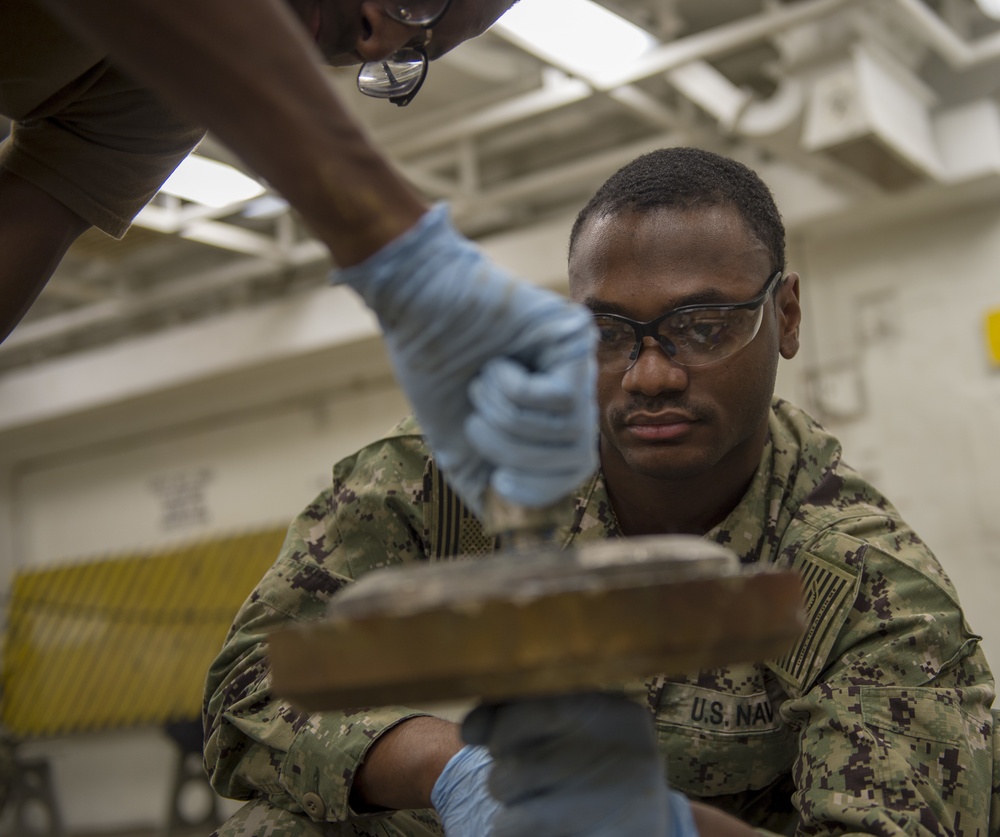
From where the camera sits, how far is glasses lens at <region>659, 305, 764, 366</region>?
171 centimetres

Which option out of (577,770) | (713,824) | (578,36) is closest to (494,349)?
(577,770)

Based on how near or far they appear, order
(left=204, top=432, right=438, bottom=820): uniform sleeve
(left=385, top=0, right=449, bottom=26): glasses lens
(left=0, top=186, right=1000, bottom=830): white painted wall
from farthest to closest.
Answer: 1. (left=0, top=186, right=1000, bottom=830): white painted wall
2. (left=204, top=432, right=438, bottom=820): uniform sleeve
3. (left=385, top=0, right=449, bottom=26): glasses lens

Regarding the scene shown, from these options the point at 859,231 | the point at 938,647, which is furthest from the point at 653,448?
the point at 859,231

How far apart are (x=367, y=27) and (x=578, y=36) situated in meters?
3.05

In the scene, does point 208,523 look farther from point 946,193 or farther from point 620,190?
point 620,190

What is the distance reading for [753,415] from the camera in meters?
1.78

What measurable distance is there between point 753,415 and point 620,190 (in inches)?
16.8

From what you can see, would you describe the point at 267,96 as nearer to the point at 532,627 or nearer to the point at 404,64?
the point at 532,627

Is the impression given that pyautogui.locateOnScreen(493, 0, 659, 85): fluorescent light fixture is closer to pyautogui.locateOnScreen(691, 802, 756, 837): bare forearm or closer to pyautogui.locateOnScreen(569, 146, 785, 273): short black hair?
pyautogui.locateOnScreen(569, 146, 785, 273): short black hair

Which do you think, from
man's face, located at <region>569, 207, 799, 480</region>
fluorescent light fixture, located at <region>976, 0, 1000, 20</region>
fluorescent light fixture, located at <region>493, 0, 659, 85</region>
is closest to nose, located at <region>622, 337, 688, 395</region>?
man's face, located at <region>569, 207, 799, 480</region>

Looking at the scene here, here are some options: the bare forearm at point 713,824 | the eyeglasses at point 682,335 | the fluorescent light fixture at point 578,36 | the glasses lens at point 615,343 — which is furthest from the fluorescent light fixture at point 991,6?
the bare forearm at point 713,824

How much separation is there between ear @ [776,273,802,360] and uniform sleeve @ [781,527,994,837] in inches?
16.8

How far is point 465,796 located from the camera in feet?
4.26

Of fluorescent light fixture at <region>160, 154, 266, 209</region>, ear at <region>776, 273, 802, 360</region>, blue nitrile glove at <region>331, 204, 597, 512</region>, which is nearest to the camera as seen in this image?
blue nitrile glove at <region>331, 204, 597, 512</region>
